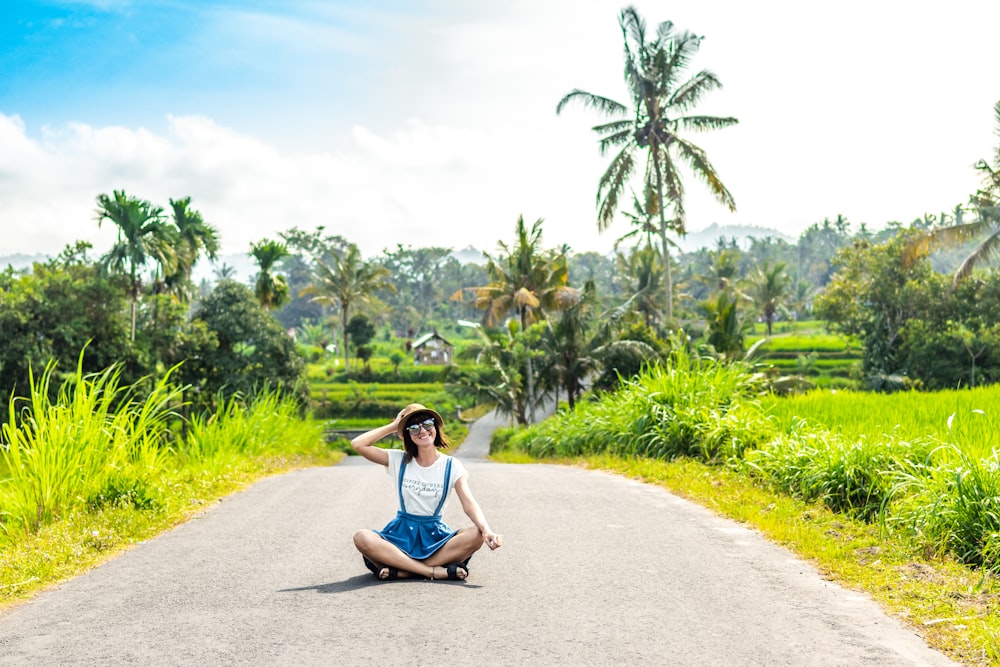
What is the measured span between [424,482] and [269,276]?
43.7 m

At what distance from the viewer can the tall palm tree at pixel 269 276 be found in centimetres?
4388

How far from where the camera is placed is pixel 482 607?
18.5 feet

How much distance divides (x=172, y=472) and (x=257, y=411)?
6098 millimetres

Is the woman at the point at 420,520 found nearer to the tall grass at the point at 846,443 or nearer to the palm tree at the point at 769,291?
the tall grass at the point at 846,443

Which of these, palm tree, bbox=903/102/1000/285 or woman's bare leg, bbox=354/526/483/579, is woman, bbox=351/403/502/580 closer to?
woman's bare leg, bbox=354/526/483/579

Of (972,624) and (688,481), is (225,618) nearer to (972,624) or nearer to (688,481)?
(972,624)

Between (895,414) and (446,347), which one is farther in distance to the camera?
(446,347)

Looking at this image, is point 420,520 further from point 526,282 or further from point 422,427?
point 526,282

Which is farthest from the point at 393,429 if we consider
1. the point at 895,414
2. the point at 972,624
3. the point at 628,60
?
the point at 628,60

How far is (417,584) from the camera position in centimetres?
623

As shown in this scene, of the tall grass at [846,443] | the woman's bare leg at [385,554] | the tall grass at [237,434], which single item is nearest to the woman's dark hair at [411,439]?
the woman's bare leg at [385,554]

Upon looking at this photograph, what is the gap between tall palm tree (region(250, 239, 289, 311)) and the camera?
Result: 43.9m

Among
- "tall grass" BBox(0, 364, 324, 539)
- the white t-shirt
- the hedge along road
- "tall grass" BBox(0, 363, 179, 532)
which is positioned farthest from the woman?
"tall grass" BBox(0, 363, 179, 532)


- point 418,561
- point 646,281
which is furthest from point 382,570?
point 646,281
